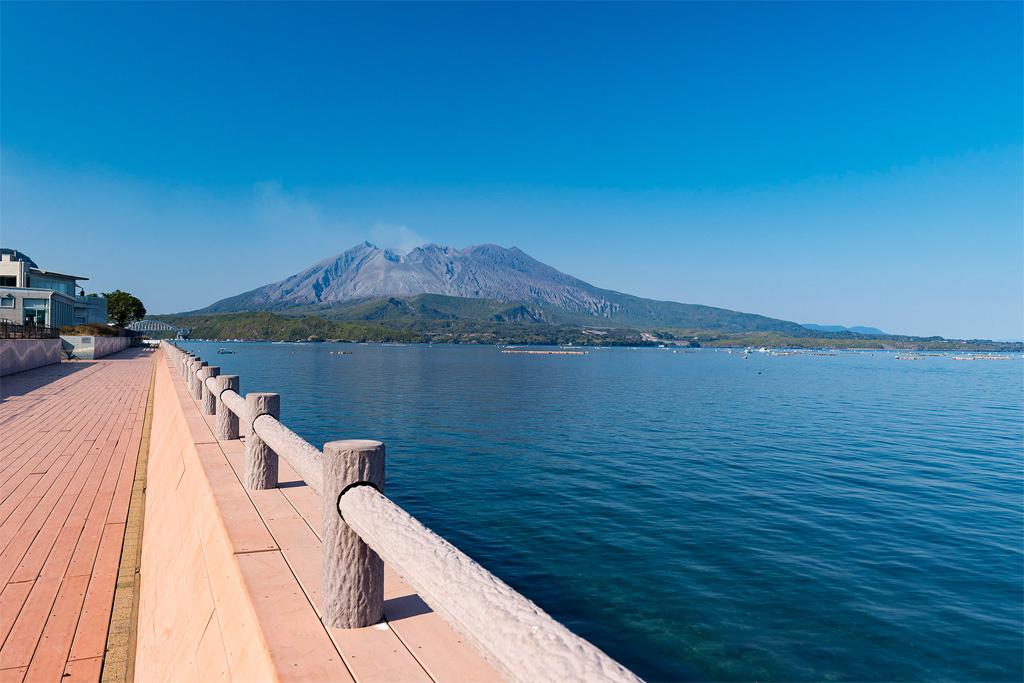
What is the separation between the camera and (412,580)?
2.35 meters

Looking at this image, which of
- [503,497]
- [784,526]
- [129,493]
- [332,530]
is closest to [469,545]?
[503,497]

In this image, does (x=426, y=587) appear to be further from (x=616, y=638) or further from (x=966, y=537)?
(x=966, y=537)

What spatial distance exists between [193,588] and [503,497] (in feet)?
38.9

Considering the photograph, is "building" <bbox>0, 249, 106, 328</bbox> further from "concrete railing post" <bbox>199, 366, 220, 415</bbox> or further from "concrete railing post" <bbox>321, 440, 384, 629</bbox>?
"concrete railing post" <bbox>321, 440, 384, 629</bbox>

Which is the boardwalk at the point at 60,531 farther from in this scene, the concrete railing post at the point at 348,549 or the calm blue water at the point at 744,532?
the calm blue water at the point at 744,532

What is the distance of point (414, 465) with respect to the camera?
19.7 m

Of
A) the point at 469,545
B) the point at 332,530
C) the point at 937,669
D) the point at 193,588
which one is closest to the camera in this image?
the point at 332,530

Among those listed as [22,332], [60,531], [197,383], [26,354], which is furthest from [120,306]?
[60,531]

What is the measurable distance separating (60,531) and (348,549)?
7.11 meters

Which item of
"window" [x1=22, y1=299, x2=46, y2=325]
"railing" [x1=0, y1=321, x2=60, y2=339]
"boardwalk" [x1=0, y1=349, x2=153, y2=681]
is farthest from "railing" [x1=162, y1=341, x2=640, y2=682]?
"window" [x1=22, y1=299, x2=46, y2=325]

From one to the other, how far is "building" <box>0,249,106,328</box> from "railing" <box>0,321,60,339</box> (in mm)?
7557

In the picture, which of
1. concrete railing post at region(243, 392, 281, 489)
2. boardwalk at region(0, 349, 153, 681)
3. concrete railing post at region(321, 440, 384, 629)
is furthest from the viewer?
concrete railing post at region(243, 392, 281, 489)

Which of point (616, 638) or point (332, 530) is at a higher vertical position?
point (332, 530)

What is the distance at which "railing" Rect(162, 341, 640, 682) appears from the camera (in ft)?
5.44
